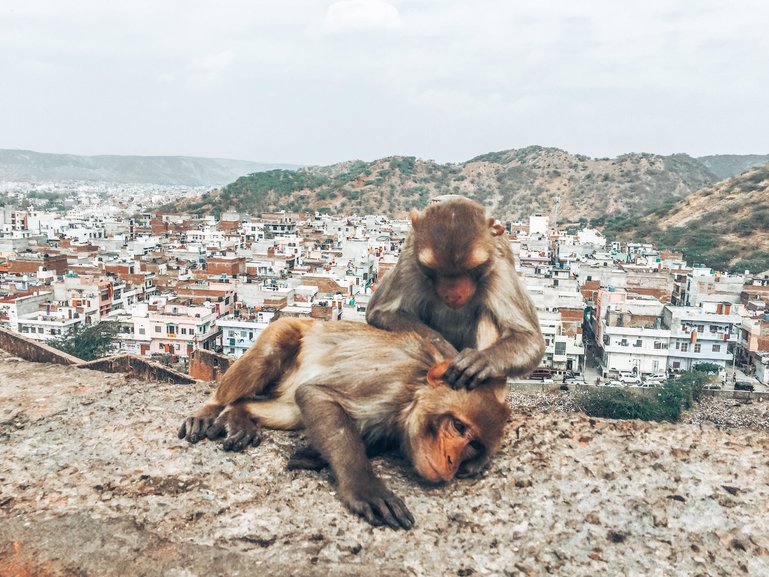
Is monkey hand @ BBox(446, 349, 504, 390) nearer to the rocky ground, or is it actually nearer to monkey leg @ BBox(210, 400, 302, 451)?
the rocky ground

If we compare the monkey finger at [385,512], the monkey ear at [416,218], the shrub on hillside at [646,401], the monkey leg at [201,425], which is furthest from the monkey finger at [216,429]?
the shrub on hillside at [646,401]

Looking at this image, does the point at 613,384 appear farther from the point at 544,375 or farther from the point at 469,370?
the point at 469,370

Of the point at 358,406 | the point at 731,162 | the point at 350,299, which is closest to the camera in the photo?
the point at 358,406

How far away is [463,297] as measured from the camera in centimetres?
221

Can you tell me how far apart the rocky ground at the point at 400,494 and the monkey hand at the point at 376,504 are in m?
0.03

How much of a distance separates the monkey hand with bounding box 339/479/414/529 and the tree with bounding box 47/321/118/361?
48.7ft

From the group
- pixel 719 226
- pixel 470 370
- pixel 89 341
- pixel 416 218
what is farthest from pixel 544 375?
pixel 719 226

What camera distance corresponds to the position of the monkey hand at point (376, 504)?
6.13 ft

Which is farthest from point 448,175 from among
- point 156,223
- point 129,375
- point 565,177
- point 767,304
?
point 129,375

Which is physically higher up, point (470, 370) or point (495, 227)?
point (495, 227)

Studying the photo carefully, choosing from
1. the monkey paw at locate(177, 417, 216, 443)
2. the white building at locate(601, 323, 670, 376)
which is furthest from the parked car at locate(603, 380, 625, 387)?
the monkey paw at locate(177, 417, 216, 443)

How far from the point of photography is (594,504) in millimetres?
2051

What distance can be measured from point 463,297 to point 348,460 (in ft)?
2.06

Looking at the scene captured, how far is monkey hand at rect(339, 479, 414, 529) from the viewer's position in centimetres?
187
